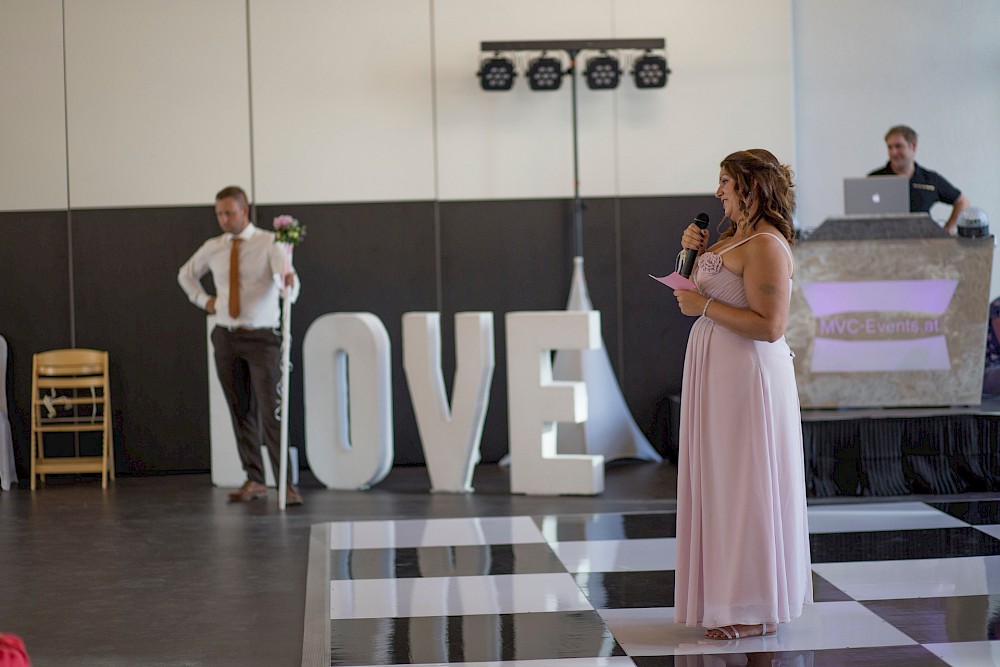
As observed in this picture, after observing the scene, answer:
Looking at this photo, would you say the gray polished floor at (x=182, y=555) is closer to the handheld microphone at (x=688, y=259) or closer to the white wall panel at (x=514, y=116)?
the handheld microphone at (x=688, y=259)

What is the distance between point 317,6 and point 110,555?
13.6 feet

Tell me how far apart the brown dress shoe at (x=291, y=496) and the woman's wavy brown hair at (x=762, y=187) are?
360cm

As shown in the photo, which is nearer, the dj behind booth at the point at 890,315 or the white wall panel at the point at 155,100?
the dj behind booth at the point at 890,315

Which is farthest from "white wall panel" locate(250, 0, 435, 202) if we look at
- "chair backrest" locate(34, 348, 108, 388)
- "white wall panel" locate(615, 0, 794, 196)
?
"chair backrest" locate(34, 348, 108, 388)

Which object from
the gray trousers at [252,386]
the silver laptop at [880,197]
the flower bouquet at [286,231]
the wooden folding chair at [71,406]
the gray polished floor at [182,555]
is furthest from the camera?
the wooden folding chair at [71,406]

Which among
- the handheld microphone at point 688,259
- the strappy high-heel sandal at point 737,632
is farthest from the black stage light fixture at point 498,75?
the strappy high-heel sandal at point 737,632

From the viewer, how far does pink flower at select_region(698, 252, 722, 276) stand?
11.4 ft

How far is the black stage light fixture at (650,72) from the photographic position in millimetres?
7770

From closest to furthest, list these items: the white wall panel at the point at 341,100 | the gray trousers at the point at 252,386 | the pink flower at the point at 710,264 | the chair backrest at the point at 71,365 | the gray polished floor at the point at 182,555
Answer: the pink flower at the point at 710,264
the gray polished floor at the point at 182,555
the gray trousers at the point at 252,386
the chair backrest at the point at 71,365
the white wall panel at the point at 341,100

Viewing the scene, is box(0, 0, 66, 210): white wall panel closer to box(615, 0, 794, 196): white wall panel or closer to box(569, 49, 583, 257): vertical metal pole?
box(569, 49, 583, 257): vertical metal pole

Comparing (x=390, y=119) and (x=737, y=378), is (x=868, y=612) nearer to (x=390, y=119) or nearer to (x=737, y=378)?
(x=737, y=378)

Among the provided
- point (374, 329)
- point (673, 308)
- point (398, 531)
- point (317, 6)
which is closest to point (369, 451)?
point (374, 329)

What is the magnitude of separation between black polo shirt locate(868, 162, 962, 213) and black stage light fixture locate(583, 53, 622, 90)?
1.74 meters

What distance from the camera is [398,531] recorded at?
5.48 m
